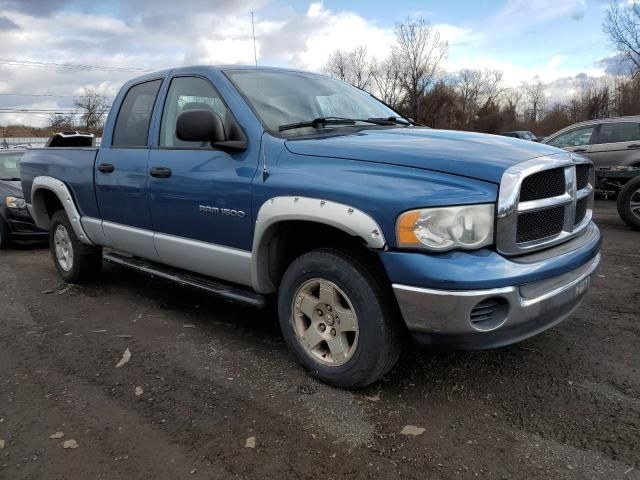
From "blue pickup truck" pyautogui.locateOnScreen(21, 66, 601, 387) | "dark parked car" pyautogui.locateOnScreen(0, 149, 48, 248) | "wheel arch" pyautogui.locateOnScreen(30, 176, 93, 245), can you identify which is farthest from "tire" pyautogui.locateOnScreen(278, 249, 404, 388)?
"dark parked car" pyautogui.locateOnScreen(0, 149, 48, 248)

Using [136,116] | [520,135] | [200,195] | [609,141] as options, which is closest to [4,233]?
[136,116]

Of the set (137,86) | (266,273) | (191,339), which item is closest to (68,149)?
(137,86)

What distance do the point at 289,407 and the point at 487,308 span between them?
3.95 feet

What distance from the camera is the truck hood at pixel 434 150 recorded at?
2629 mm

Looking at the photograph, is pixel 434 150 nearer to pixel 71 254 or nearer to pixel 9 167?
pixel 71 254

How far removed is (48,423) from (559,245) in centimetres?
300

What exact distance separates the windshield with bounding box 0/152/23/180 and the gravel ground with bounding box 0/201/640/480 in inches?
204

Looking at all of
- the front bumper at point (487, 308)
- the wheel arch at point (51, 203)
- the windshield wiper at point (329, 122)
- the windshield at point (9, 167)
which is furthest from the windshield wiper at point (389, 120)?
the windshield at point (9, 167)

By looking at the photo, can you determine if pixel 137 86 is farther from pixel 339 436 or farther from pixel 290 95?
pixel 339 436

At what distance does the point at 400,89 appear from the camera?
50344 millimetres

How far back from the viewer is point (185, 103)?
3.97 m

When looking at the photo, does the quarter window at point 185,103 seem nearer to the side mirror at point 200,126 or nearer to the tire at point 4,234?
the side mirror at point 200,126

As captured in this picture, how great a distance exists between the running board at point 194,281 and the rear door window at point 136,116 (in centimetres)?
100

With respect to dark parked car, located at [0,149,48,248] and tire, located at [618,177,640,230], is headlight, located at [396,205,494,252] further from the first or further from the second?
dark parked car, located at [0,149,48,248]
